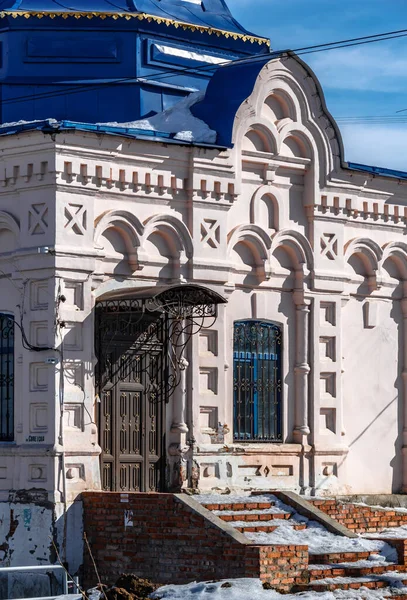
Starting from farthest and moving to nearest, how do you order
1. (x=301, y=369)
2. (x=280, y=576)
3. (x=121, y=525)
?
1. (x=301, y=369)
2. (x=121, y=525)
3. (x=280, y=576)

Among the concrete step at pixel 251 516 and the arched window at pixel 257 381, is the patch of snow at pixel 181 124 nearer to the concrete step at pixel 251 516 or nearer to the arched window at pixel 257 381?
the arched window at pixel 257 381

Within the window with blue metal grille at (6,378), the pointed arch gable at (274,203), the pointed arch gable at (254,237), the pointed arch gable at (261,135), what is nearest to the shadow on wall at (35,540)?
the window with blue metal grille at (6,378)

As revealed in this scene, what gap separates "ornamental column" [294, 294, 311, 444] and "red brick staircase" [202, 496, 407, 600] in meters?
2.21

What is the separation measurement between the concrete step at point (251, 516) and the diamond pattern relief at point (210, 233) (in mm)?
3776

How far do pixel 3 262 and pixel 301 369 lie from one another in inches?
181

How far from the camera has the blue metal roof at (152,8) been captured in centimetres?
2295

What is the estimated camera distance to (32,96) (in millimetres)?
22406

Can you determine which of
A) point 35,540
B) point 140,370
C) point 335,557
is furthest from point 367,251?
point 35,540

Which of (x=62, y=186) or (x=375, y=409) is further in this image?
(x=375, y=409)

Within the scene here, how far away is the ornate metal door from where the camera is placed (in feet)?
63.8

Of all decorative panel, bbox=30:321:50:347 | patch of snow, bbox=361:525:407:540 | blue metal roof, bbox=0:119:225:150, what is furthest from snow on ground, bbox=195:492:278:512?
blue metal roof, bbox=0:119:225:150

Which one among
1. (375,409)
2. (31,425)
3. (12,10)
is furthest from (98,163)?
(375,409)

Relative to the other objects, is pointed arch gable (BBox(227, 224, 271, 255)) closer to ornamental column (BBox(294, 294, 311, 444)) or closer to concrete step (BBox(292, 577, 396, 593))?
ornamental column (BBox(294, 294, 311, 444))

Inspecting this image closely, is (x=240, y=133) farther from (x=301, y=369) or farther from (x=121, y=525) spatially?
(x=121, y=525)
